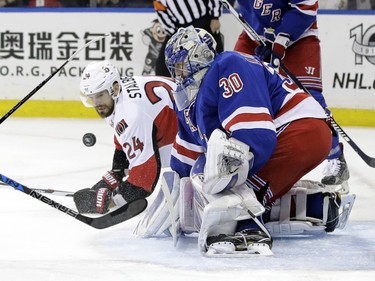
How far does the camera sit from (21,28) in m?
6.65

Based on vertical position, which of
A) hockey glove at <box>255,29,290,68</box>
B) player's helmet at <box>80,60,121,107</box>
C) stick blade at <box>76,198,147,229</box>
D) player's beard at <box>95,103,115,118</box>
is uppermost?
hockey glove at <box>255,29,290,68</box>

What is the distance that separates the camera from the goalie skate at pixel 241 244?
287cm

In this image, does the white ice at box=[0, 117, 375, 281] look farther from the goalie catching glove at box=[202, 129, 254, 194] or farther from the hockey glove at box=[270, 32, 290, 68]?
the hockey glove at box=[270, 32, 290, 68]

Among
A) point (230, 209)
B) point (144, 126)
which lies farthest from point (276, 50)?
point (230, 209)

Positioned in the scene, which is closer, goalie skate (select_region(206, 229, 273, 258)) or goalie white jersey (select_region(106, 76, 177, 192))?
goalie skate (select_region(206, 229, 273, 258))

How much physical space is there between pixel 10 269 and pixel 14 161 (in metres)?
2.21

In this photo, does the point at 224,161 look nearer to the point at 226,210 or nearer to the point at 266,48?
the point at 226,210

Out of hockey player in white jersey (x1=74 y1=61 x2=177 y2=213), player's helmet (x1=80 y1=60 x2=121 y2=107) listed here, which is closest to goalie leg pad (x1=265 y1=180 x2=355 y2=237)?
hockey player in white jersey (x1=74 y1=61 x2=177 y2=213)

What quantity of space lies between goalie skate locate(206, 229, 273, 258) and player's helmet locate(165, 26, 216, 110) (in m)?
0.44

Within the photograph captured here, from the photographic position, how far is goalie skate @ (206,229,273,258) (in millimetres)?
2873

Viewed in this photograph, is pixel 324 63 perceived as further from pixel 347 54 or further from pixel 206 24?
pixel 206 24

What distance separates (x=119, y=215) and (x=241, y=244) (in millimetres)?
512

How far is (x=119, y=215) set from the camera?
3246 mm

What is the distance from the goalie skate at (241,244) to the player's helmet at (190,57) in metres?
0.44
